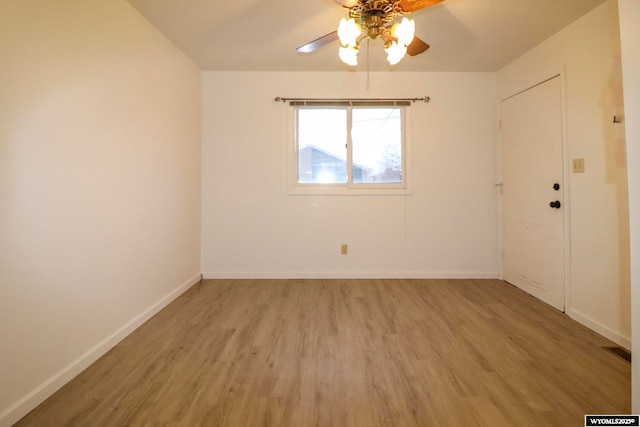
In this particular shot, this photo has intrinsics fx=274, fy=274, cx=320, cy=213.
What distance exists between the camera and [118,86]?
1.85 meters

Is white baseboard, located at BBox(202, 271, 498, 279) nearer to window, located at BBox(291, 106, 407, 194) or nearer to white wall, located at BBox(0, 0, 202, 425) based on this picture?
white wall, located at BBox(0, 0, 202, 425)

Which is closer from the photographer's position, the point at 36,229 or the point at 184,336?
the point at 36,229

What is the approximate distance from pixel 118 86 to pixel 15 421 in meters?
1.89

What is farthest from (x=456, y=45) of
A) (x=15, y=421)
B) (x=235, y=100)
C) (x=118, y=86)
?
(x=15, y=421)

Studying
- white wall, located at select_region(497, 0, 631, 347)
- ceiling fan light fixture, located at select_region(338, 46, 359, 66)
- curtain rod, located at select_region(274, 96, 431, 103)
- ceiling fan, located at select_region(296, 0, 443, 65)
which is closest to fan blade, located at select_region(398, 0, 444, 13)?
ceiling fan, located at select_region(296, 0, 443, 65)

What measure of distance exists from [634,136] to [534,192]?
6.53 feet

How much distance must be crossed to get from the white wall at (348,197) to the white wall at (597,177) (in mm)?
963

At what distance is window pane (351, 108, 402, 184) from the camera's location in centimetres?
324

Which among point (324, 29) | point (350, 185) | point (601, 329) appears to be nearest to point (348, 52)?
point (324, 29)

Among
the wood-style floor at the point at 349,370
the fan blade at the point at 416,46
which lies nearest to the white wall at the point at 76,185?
the wood-style floor at the point at 349,370

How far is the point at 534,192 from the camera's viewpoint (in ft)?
8.57

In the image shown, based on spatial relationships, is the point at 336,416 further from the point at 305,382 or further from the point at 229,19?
the point at 229,19

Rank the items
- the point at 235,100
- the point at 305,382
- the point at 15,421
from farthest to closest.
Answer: the point at 235,100
the point at 305,382
the point at 15,421

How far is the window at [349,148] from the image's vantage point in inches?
127
